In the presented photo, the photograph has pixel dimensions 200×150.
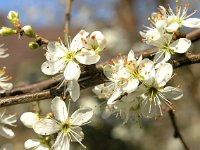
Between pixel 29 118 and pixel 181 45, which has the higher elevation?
pixel 181 45

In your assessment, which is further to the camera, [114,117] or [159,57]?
[114,117]

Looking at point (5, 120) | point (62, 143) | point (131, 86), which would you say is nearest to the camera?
point (131, 86)

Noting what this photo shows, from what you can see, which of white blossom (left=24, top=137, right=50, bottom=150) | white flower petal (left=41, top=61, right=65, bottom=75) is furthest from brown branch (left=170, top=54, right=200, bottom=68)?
white blossom (left=24, top=137, right=50, bottom=150)

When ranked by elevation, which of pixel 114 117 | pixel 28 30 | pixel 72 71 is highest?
pixel 28 30

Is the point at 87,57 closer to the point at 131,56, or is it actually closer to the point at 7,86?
the point at 131,56

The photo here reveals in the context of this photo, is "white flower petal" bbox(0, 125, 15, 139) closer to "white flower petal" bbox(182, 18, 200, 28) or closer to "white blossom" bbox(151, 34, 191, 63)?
"white blossom" bbox(151, 34, 191, 63)

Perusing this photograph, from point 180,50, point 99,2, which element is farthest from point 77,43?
point 99,2

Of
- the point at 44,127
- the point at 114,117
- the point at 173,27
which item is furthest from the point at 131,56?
the point at 114,117

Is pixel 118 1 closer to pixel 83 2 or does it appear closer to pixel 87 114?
pixel 83 2
